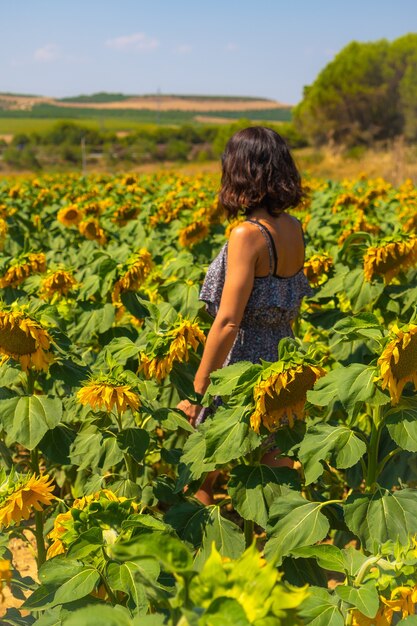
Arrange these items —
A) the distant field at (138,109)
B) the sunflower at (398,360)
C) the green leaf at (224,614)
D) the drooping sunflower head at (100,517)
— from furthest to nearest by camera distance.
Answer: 1. the distant field at (138,109)
2. the sunflower at (398,360)
3. the drooping sunflower head at (100,517)
4. the green leaf at (224,614)

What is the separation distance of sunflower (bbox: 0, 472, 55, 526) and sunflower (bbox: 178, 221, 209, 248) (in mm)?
3880

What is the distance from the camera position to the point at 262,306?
2461 mm

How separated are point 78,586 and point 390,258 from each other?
2263 mm

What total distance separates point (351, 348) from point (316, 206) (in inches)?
171

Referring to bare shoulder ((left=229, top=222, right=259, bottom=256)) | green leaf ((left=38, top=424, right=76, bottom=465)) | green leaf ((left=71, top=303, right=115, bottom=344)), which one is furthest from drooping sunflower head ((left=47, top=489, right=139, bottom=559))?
green leaf ((left=71, top=303, right=115, bottom=344))

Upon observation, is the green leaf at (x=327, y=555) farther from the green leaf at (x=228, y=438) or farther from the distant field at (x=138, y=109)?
the distant field at (x=138, y=109)

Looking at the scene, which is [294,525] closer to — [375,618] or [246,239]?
[375,618]

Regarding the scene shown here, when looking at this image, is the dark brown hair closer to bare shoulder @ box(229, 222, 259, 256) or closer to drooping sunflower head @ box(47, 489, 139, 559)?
bare shoulder @ box(229, 222, 259, 256)

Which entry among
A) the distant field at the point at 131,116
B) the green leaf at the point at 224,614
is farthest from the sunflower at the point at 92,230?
the distant field at the point at 131,116

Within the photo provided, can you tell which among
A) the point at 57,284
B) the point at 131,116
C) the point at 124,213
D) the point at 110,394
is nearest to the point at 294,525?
the point at 110,394

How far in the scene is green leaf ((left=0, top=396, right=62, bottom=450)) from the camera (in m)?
2.18

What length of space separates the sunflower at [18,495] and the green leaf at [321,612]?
0.66 m

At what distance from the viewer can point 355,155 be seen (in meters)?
33.3

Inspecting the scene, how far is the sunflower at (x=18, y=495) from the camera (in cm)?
169
